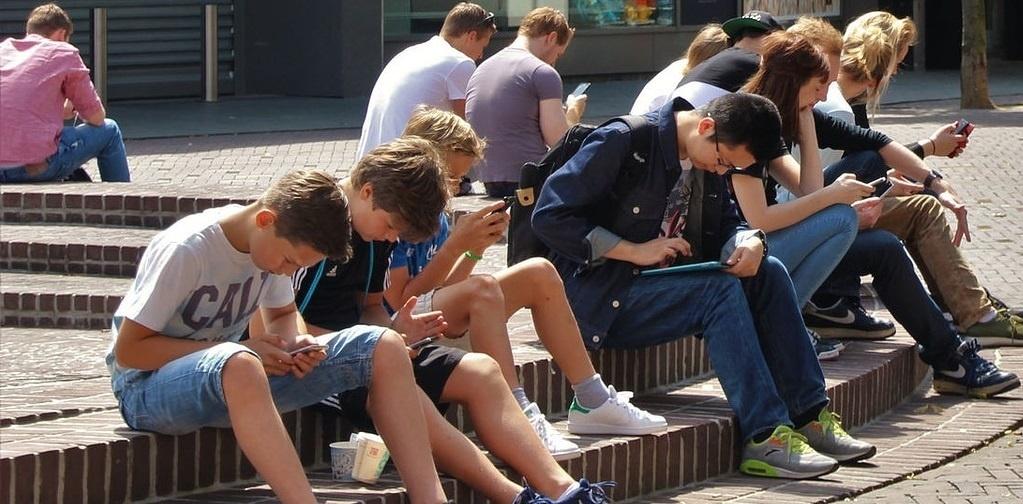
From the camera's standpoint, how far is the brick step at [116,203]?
811 centimetres

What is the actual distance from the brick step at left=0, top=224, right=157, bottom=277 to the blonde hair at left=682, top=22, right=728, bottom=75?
2.35 metres

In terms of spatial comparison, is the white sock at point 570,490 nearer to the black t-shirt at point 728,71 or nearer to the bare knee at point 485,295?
the bare knee at point 485,295

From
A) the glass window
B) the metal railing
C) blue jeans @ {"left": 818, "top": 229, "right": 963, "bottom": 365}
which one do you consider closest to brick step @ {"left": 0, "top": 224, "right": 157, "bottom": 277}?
blue jeans @ {"left": 818, "top": 229, "right": 963, "bottom": 365}

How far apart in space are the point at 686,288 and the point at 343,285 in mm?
1132

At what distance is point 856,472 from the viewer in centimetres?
535

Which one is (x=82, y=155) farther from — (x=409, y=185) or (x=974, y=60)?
(x=974, y=60)

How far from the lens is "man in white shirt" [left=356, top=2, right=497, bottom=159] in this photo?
827cm

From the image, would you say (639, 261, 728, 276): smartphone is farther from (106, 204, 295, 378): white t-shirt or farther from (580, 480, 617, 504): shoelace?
(106, 204, 295, 378): white t-shirt

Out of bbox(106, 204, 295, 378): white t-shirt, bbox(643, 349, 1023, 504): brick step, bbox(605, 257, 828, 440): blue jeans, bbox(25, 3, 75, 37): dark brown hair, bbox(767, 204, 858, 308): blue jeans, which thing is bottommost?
bbox(643, 349, 1023, 504): brick step

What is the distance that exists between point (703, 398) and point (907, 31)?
2085mm

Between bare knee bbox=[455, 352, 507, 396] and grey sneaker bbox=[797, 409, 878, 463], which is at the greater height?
bare knee bbox=[455, 352, 507, 396]

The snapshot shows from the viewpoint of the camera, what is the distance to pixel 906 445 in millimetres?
5875

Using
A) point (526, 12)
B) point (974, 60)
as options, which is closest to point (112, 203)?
point (974, 60)

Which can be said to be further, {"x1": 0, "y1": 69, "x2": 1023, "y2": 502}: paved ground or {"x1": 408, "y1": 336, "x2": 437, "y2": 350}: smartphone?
{"x1": 0, "y1": 69, "x2": 1023, "y2": 502}: paved ground
